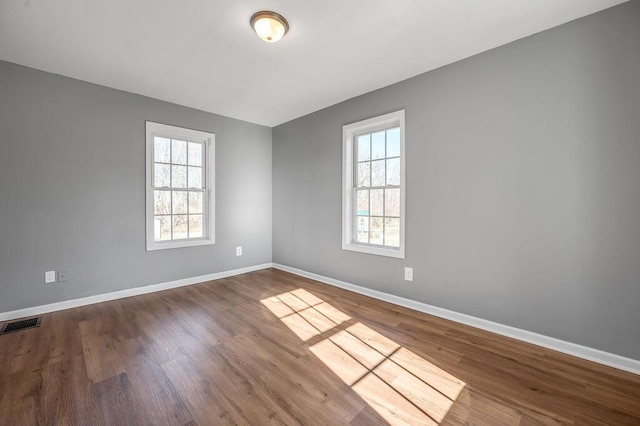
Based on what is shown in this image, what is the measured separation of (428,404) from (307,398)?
2.37ft

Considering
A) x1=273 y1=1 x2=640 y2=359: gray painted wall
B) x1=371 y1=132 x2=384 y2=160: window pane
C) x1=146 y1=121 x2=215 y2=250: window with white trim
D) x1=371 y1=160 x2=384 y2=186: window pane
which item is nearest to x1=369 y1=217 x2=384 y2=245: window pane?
x1=273 y1=1 x2=640 y2=359: gray painted wall

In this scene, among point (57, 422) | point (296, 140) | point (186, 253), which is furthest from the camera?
point (296, 140)

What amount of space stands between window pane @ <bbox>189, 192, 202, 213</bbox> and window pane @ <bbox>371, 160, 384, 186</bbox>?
105 inches

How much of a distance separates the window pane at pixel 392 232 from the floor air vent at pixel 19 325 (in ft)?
12.4

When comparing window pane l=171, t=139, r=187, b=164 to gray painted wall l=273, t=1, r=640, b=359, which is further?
window pane l=171, t=139, r=187, b=164

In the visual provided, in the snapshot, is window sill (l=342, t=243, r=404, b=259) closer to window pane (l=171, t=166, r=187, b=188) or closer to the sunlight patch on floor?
the sunlight patch on floor

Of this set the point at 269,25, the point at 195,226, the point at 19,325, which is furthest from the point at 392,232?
the point at 19,325

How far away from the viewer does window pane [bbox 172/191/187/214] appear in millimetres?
3938

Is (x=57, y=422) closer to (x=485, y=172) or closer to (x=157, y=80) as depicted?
(x=157, y=80)

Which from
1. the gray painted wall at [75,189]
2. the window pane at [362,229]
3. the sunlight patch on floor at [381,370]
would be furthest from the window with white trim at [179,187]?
the window pane at [362,229]

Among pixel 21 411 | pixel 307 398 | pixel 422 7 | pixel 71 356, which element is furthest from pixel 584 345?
pixel 71 356

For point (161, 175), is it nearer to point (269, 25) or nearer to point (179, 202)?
point (179, 202)

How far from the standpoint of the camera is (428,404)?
62.8 inches

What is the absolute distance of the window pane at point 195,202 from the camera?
411 centimetres
